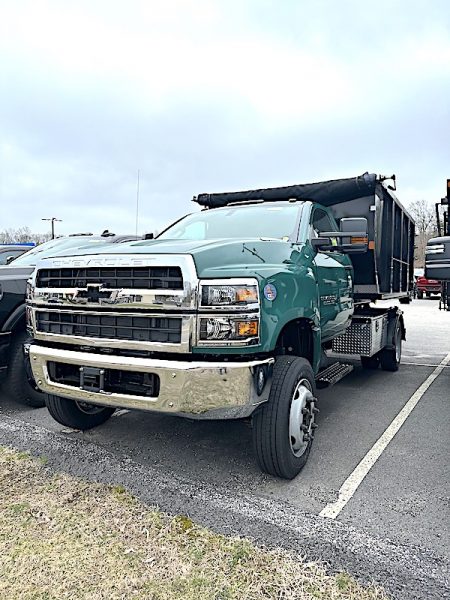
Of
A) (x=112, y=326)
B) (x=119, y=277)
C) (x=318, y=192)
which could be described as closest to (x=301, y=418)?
(x=112, y=326)

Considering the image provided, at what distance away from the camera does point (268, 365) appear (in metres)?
3.26

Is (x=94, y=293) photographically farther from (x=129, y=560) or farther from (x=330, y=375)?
(x=330, y=375)

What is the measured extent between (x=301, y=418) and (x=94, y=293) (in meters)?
1.69

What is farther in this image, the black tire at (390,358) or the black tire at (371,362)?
the black tire at (371,362)

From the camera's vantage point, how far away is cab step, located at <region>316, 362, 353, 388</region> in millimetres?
4828

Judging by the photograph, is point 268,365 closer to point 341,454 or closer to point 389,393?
point 341,454

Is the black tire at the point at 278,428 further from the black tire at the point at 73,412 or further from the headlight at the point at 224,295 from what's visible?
the black tire at the point at 73,412

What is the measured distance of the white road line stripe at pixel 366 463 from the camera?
125 inches

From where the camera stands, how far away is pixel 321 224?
16.3ft

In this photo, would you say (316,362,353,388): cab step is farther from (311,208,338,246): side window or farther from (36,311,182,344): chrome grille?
(36,311,182,344): chrome grille

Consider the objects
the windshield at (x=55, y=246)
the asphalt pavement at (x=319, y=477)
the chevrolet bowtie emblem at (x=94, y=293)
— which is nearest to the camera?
the asphalt pavement at (x=319, y=477)

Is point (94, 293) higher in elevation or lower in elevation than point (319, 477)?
higher

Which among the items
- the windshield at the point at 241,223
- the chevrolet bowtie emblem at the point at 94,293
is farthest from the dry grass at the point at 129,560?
the windshield at the point at 241,223

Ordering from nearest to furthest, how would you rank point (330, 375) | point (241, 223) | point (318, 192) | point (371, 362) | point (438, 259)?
1. point (241, 223)
2. point (330, 375)
3. point (438, 259)
4. point (318, 192)
5. point (371, 362)
